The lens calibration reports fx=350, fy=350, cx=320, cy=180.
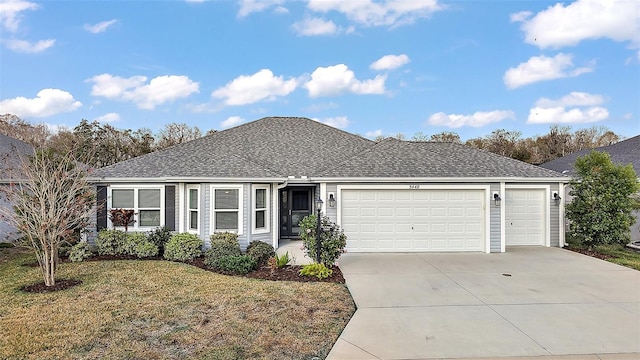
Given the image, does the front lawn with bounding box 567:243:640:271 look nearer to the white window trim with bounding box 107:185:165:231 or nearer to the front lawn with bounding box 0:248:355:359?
the front lawn with bounding box 0:248:355:359

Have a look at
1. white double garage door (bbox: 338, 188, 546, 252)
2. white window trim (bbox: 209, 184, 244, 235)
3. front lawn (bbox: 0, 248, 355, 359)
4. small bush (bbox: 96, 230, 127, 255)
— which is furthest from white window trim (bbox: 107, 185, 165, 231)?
white double garage door (bbox: 338, 188, 546, 252)

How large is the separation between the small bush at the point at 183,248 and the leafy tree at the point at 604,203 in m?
12.4

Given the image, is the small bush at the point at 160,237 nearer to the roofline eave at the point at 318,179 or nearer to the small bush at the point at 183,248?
the small bush at the point at 183,248

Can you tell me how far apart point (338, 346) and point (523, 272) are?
21.2 ft

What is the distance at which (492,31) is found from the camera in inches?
573

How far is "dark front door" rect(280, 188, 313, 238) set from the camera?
563 inches

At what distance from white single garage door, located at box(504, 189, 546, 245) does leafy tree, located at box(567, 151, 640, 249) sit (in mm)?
1029

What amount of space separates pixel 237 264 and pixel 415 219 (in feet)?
19.5

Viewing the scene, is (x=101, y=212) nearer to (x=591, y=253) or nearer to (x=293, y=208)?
(x=293, y=208)

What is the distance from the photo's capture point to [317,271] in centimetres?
842

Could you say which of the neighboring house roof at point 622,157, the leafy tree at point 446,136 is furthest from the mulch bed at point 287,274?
the leafy tree at point 446,136

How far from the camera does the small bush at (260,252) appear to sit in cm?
971

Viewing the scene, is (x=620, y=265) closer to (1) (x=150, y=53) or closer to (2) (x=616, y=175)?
(2) (x=616, y=175)

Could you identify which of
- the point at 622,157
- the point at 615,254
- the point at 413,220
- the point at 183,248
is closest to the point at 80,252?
the point at 183,248
